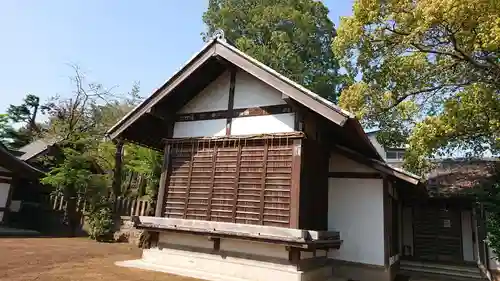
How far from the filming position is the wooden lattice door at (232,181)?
857 cm

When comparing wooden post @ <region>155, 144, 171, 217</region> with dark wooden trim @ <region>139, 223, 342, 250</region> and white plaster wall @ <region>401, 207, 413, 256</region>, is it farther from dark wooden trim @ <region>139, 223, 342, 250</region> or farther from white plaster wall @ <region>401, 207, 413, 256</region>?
white plaster wall @ <region>401, 207, 413, 256</region>

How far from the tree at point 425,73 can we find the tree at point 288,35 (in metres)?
14.6

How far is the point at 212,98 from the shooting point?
1046 centimetres

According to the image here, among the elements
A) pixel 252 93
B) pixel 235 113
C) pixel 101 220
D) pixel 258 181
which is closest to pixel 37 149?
pixel 101 220

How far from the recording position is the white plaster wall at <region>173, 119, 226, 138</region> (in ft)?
32.8

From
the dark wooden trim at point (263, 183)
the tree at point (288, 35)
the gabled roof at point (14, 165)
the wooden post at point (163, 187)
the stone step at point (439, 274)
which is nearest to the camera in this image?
the dark wooden trim at point (263, 183)

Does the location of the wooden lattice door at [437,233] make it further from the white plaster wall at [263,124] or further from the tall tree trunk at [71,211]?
the tall tree trunk at [71,211]

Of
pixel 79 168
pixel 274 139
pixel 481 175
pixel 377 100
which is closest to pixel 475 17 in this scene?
pixel 377 100

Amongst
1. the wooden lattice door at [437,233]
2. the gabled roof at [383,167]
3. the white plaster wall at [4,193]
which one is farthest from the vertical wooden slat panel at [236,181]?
the white plaster wall at [4,193]

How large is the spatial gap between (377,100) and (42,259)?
1177 centimetres

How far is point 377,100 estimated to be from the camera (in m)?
12.8

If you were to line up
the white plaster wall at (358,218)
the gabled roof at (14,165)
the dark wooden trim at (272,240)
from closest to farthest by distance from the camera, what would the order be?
the dark wooden trim at (272,240) → the white plaster wall at (358,218) → the gabled roof at (14,165)

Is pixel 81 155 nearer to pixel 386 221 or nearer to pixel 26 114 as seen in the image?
pixel 386 221

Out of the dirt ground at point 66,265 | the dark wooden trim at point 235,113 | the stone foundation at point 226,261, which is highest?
the dark wooden trim at point 235,113
